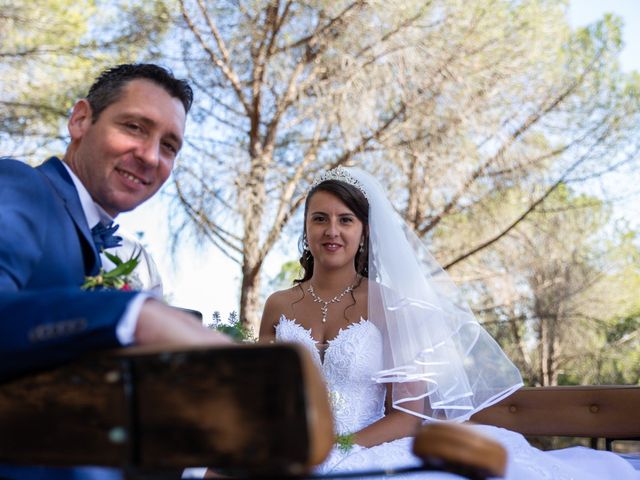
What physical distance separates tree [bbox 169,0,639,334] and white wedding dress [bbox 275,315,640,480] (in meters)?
3.69

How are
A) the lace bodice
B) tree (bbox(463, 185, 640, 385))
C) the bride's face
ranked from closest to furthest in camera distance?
1. the lace bodice
2. the bride's face
3. tree (bbox(463, 185, 640, 385))

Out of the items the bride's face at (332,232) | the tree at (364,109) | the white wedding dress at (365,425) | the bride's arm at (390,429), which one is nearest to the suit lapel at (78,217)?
the white wedding dress at (365,425)

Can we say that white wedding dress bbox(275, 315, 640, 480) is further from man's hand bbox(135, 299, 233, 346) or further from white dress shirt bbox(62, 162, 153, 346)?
man's hand bbox(135, 299, 233, 346)

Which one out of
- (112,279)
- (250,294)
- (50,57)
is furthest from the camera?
(50,57)

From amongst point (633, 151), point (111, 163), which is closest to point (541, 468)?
point (111, 163)

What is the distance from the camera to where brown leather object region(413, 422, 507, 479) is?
0.78 m

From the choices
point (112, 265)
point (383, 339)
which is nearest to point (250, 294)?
point (383, 339)

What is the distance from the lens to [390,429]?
3.00 metres

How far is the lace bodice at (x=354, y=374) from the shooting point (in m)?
3.15

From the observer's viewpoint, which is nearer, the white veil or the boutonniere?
the boutonniere

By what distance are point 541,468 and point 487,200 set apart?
5.72m

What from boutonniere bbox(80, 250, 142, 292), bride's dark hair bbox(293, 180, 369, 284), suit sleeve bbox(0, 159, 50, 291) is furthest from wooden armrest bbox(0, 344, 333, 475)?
bride's dark hair bbox(293, 180, 369, 284)

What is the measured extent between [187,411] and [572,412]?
2.93m

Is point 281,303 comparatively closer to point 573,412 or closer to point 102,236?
point 573,412
